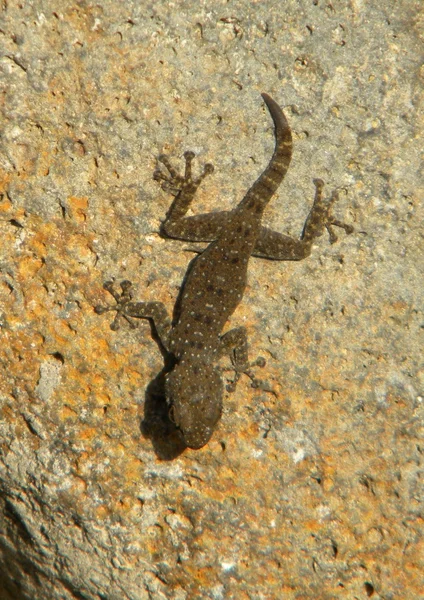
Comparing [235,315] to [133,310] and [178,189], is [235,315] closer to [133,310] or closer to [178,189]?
[133,310]

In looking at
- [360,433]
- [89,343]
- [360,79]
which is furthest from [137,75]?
[360,433]

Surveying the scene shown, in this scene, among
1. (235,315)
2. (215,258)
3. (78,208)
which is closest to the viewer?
(78,208)

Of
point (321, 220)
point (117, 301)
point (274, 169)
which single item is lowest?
point (117, 301)

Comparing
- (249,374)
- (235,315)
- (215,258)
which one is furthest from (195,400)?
(215,258)

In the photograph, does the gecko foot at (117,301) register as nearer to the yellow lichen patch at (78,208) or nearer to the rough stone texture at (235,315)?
the rough stone texture at (235,315)

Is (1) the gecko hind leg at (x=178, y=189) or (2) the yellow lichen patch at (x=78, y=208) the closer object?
(2) the yellow lichen patch at (x=78, y=208)

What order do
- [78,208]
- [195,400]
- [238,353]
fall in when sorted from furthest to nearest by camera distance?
[238,353] → [78,208] → [195,400]

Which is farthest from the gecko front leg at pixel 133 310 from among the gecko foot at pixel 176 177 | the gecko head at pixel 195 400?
the gecko foot at pixel 176 177
